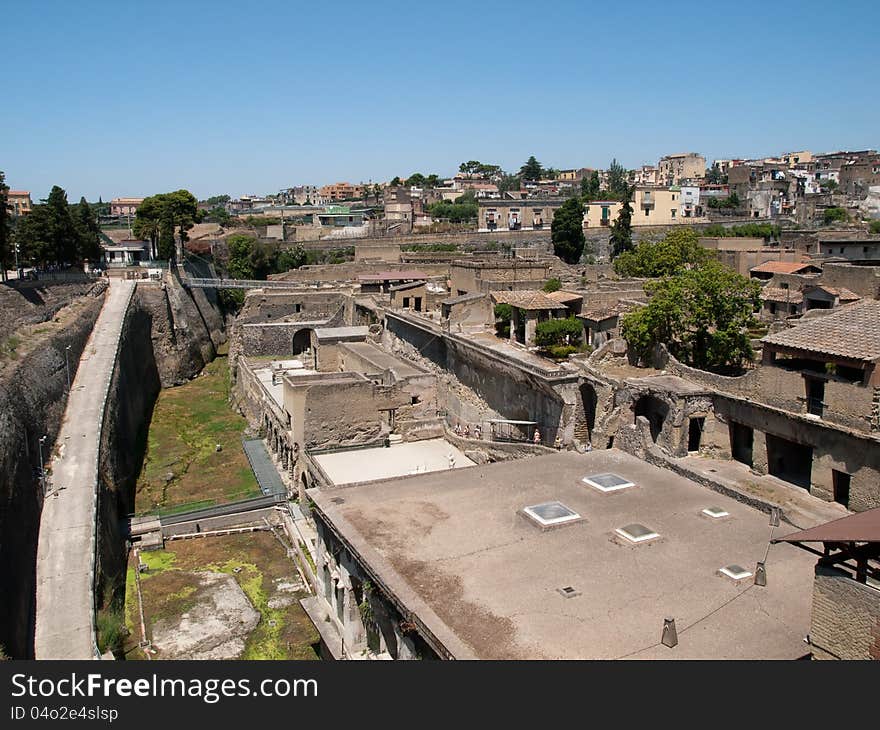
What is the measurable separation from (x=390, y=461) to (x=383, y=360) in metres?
6.58

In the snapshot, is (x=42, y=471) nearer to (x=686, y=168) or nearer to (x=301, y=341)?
(x=301, y=341)

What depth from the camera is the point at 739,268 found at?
40125 millimetres

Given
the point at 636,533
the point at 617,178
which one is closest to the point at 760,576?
the point at 636,533

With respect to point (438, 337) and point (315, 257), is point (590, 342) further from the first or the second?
point (315, 257)

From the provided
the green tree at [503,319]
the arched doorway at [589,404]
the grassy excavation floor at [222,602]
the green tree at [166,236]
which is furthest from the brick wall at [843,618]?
the green tree at [166,236]

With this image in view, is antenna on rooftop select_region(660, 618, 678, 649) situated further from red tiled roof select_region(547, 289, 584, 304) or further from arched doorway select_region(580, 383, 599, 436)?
red tiled roof select_region(547, 289, 584, 304)

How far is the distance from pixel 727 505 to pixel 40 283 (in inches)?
1477

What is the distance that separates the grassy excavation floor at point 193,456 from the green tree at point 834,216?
57783 mm

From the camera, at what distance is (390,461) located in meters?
22.0

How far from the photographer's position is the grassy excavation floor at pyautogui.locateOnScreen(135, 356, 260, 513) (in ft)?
80.4

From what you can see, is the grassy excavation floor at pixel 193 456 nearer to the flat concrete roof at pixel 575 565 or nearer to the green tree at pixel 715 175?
the flat concrete roof at pixel 575 565

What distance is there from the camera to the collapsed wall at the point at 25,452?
1410 cm

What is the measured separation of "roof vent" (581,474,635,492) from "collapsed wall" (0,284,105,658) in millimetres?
10889
